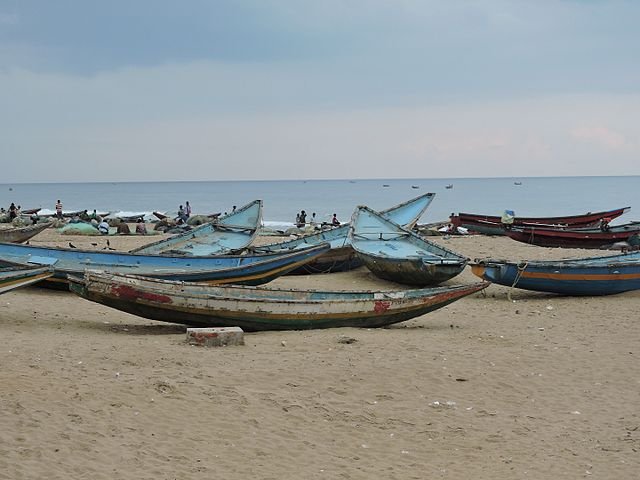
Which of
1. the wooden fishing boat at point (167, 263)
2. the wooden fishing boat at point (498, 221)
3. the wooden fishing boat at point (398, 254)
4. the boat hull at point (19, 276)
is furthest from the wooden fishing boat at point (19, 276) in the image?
the wooden fishing boat at point (498, 221)

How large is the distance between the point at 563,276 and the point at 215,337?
23.9 ft

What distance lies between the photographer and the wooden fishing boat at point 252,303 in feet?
30.7

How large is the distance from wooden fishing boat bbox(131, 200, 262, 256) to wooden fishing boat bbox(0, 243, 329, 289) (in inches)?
83.8

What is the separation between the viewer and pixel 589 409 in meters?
7.29

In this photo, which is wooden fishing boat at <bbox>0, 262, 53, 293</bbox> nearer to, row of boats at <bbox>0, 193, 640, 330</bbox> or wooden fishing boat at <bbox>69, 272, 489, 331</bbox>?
row of boats at <bbox>0, 193, 640, 330</bbox>

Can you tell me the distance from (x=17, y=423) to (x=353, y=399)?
297 centimetres

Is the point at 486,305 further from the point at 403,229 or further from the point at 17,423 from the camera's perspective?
the point at 17,423

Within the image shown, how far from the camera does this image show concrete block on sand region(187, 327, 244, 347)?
886cm

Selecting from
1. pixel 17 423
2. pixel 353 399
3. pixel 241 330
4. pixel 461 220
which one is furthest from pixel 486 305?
pixel 461 220

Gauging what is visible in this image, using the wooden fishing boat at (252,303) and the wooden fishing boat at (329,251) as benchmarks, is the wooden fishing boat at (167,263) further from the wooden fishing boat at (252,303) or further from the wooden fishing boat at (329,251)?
the wooden fishing boat at (329,251)

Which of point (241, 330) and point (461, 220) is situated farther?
point (461, 220)

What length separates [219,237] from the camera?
17.7m

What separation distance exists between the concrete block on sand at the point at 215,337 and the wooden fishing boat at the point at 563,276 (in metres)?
5.47

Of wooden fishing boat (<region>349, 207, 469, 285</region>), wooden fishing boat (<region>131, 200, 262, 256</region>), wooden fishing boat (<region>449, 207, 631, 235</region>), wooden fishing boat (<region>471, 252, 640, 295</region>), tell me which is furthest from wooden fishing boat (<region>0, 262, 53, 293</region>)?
wooden fishing boat (<region>449, 207, 631, 235</region>)
